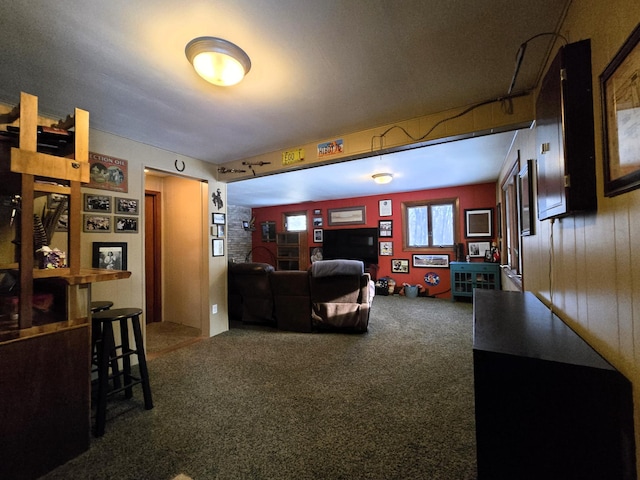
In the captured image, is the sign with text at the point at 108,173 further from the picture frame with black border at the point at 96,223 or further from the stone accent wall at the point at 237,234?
the stone accent wall at the point at 237,234

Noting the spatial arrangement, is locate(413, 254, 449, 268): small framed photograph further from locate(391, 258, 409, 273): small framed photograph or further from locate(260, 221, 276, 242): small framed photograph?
locate(260, 221, 276, 242): small framed photograph

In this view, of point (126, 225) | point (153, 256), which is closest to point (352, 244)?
point (153, 256)

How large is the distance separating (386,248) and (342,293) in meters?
3.14

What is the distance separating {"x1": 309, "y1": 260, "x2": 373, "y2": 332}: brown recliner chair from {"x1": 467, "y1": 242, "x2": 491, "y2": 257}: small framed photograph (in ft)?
10.1

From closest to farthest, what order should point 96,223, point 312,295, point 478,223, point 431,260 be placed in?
point 96,223 → point 312,295 → point 478,223 → point 431,260

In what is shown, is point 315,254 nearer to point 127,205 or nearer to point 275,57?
point 127,205

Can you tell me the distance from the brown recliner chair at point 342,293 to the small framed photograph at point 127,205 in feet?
6.89

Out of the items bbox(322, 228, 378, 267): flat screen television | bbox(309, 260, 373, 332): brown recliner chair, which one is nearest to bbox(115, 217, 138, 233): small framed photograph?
bbox(309, 260, 373, 332): brown recliner chair

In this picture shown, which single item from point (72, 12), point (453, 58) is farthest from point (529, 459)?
point (72, 12)

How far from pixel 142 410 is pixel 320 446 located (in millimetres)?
1348

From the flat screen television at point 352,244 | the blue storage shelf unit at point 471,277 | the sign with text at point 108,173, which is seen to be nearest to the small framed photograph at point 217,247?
the sign with text at point 108,173

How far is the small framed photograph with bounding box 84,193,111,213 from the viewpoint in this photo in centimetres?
235

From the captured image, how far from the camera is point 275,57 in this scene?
151cm

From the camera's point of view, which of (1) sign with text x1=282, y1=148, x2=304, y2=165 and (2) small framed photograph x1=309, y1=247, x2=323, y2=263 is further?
(2) small framed photograph x1=309, y1=247, x2=323, y2=263
